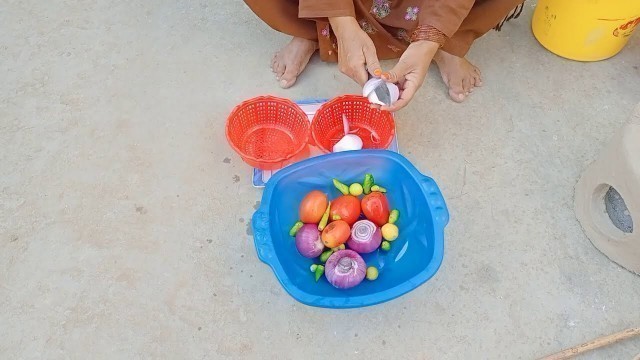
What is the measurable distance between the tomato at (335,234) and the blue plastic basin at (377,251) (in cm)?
8

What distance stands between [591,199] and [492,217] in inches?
9.2

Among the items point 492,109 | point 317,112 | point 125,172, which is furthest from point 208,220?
point 492,109

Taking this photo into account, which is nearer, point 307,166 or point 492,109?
point 307,166

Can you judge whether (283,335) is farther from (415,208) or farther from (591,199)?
(591,199)

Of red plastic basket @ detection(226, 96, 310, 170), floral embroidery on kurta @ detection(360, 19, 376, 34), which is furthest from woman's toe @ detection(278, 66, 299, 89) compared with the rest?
floral embroidery on kurta @ detection(360, 19, 376, 34)

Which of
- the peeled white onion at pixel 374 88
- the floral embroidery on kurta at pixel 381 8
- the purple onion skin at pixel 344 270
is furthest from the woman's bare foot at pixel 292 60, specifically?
the purple onion skin at pixel 344 270

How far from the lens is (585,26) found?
158cm

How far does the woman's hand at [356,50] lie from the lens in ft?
4.28

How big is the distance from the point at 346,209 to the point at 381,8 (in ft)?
1.78

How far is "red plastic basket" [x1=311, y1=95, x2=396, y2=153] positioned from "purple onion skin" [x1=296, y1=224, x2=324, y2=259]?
26cm

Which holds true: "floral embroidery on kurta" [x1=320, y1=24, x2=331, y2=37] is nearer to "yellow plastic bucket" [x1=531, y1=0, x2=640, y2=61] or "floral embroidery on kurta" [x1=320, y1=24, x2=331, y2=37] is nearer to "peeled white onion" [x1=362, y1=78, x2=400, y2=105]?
"peeled white onion" [x1=362, y1=78, x2=400, y2=105]

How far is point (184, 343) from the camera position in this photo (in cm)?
125

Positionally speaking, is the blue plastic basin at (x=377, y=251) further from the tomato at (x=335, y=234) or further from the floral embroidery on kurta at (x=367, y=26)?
the floral embroidery on kurta at (x=367, y=26)

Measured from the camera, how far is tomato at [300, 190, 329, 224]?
1284 millimetres
